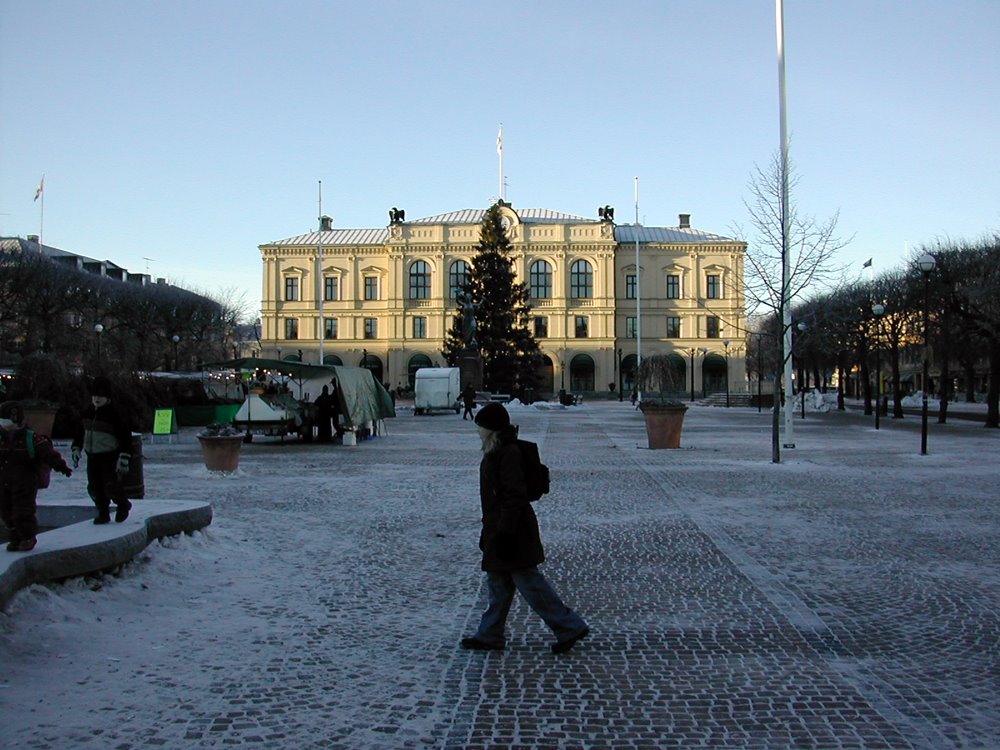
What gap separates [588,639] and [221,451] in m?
10.7

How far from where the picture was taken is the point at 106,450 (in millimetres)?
8180

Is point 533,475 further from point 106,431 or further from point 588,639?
point 106,431

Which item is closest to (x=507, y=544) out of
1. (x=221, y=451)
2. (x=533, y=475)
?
(x=533, y=475)

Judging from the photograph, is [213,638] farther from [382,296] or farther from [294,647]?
[382,296]

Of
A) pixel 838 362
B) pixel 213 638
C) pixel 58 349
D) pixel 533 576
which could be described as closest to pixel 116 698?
pixel 213 638

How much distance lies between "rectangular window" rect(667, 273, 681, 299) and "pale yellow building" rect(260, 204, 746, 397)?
9 cm

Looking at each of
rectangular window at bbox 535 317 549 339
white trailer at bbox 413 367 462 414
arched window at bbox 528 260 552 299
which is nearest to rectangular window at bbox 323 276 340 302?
arched window at bbox 528 260 552 299

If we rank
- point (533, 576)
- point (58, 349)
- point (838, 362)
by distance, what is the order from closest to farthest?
point (533, 576) < point (58, 349) < point (838, 362)

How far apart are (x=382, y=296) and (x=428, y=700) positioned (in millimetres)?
86665

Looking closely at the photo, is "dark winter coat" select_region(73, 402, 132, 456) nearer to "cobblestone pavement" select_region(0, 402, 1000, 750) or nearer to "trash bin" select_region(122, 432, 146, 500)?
"cobblestone pavement" select_region(0, 402, 1000, 750)

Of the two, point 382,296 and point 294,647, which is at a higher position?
point 382,296

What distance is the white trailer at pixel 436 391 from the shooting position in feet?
160

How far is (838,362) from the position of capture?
6681 cm

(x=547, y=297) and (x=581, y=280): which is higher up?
(x=581, y=280)
